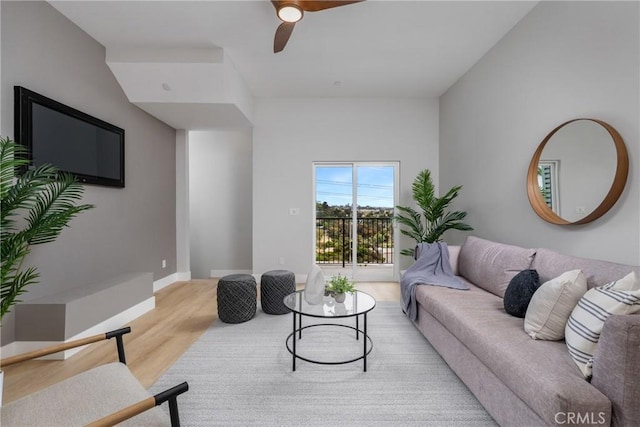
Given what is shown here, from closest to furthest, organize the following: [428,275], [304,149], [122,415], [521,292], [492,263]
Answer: [122,415] < [521,292] < [492,263] < [428,275] < [304,149]

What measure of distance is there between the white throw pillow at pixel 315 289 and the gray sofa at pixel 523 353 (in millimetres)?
908

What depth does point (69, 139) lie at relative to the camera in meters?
2.53

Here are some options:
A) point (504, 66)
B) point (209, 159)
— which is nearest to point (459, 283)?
point (504, 66)

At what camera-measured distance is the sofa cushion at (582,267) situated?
151 centimetres

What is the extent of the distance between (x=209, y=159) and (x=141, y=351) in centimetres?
348

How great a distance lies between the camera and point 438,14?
99.1 inches

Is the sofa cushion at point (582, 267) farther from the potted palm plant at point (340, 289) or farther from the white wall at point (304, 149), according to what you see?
the white wall at point (304, 149)

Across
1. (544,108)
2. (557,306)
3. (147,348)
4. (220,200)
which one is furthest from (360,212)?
(147,348)

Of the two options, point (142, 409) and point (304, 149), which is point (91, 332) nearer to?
point (142, 409)

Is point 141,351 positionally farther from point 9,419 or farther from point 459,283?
point 459,283

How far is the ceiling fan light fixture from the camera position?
207 centimetres

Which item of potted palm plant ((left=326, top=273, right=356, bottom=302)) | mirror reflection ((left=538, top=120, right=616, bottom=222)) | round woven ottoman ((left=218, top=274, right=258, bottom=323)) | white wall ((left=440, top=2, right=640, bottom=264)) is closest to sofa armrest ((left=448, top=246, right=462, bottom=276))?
white wall ((left=440, top=2, right=640, bottom=264))

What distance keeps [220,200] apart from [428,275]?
376 centimetres

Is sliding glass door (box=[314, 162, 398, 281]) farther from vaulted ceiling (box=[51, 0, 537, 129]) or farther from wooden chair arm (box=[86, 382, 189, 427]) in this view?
wooden chair arm (box=[86, 382, 189, 427])
